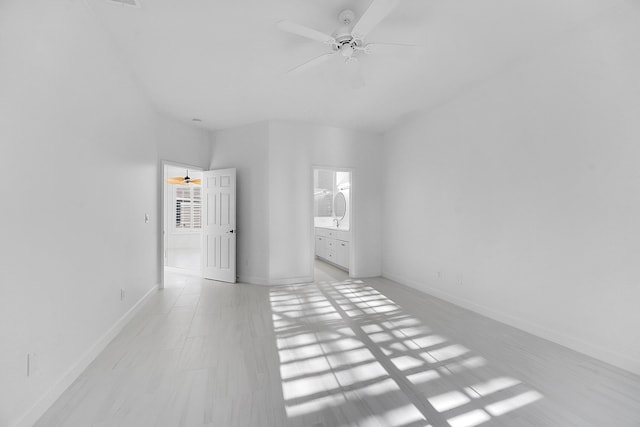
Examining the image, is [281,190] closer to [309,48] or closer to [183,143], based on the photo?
[183,143]

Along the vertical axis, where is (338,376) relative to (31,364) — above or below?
below

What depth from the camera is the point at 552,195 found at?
8.77ft

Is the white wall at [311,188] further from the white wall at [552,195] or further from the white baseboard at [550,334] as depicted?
the white baseboard at [550,334]

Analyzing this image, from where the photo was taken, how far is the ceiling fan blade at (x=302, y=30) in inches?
77.8

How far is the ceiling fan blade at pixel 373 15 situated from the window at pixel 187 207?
8323 millimetres

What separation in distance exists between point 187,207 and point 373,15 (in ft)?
29.1

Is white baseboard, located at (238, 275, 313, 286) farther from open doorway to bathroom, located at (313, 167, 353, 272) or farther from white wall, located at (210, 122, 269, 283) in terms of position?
open doorway to bathroom, located at (313, 167, 353, 272)

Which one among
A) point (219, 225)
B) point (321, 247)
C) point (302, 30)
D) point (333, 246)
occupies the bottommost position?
point (321, 247)

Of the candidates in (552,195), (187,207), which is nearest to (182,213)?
(187,207)

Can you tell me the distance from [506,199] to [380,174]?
2.56 metres

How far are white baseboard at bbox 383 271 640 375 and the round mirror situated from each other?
3.35 meters

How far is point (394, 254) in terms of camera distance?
5.04 m

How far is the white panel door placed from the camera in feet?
16.0

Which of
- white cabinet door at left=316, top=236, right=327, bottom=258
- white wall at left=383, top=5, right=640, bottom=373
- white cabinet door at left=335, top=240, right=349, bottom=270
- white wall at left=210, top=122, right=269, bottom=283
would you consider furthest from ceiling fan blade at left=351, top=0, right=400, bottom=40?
white cabinet door at left=316, top=236, right=327, bottom=258
